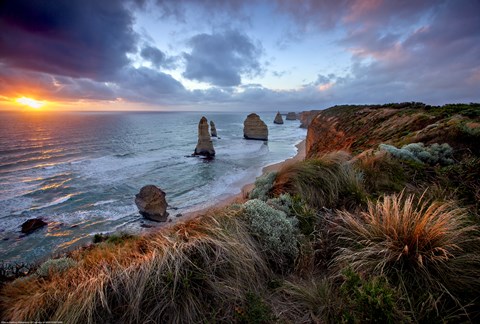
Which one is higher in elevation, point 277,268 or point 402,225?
point 402,225

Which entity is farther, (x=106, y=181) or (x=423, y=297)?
(x=106, y=181)

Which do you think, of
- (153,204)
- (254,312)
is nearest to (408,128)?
(254,312)

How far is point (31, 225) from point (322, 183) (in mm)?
20432

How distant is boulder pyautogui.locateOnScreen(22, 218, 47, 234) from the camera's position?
51.9 feet

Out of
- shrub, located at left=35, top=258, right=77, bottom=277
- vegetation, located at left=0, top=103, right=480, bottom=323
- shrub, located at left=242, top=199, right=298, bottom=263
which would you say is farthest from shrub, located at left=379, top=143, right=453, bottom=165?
shrub, located at left=35, top=258, right=77, bottom=277

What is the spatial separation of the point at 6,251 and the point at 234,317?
18623mm

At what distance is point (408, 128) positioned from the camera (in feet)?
41.8

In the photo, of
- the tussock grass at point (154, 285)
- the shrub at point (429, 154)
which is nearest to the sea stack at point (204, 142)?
the shrub at point (429, 154)

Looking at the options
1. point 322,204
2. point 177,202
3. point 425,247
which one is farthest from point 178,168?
point 425,247

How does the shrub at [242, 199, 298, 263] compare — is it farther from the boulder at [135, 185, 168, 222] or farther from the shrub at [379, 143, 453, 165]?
the boulder at [135, 185, 168, 222]

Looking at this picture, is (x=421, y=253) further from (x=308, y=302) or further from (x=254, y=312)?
(x=254, y=312)

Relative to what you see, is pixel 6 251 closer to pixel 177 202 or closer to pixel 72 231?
pixel 72 231

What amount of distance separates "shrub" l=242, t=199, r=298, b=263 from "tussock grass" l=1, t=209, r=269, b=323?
9.0 inches

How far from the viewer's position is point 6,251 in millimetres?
13648
